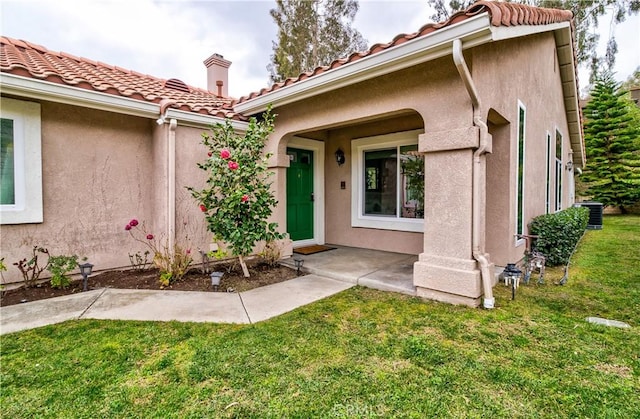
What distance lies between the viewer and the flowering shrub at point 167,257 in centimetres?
500

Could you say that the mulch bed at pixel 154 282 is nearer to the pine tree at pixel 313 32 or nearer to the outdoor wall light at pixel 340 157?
the outdoor wall light at pixel 340 157

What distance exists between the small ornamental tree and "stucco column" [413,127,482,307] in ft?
8.45

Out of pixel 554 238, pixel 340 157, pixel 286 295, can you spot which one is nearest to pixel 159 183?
pixel 286 295

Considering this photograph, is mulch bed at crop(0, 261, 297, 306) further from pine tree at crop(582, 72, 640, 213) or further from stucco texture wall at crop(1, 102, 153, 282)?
pine tree at crop(582, 72, 640, 213)

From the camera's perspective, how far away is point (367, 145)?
7.39 metres

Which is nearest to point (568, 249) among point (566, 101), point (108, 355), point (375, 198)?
point (375, 198)

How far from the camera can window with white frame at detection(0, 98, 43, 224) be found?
14.3ft

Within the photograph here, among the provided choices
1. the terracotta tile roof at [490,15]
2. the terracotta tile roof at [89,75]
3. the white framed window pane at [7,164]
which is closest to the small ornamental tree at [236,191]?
the terracotta tile roof at [89,75]

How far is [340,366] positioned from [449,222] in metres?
2.40

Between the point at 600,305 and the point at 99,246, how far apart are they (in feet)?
24.4

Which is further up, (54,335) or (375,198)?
(375,198)

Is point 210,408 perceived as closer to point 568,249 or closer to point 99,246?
point 99,246

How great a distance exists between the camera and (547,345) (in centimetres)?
307

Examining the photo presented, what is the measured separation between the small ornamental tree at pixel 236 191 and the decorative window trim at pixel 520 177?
4255 millimetres
